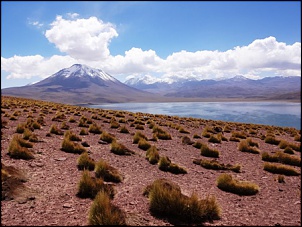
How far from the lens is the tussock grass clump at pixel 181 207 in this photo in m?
5.51

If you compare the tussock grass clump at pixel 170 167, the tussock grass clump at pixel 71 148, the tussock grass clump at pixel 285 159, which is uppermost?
the tussock grass clump at pixel 71 148

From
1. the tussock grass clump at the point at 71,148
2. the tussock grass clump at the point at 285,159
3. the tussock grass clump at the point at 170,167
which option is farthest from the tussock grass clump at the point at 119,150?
the tussock grass clump at the point at 285,159

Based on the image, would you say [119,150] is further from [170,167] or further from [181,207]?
[181,207]

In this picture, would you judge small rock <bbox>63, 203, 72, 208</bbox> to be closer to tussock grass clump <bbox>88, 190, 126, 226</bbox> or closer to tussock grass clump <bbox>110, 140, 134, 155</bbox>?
tussock grass clump <bbox>88, 190, 126, 226</bbox>

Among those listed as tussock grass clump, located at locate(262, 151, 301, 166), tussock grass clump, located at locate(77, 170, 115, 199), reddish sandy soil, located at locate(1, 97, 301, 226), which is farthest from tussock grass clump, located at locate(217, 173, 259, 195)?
tussock grass clump, located at locate(262, 151, 301, 166)

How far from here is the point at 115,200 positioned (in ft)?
20.6

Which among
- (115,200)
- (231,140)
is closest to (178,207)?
(115,200)

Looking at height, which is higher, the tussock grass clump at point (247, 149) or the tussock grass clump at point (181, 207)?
the tussock grass clump at point (181, 207)

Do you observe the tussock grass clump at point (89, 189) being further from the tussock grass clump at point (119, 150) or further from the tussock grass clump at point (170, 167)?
the tussock grass clump at point (119, 150)

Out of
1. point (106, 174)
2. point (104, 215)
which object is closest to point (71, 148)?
point (106, 174)

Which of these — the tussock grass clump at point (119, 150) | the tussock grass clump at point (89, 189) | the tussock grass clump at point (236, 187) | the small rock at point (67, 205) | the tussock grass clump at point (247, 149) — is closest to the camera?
the small rock at point (67, 205)

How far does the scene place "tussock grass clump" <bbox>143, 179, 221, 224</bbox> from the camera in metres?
5.51

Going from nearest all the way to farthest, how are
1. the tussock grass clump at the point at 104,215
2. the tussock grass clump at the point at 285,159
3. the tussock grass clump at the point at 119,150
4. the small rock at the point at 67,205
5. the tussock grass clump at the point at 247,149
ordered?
the tussock grass clump at the point at 104,215 → the small rock at the point at 67,205 → the tussock grass clump at the point at 119,150 → the tussock grass clump at the point at 285,159 → the tussock grass clump at the point at 247,149

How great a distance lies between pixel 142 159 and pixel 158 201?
5.02m
